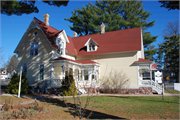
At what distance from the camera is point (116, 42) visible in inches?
792

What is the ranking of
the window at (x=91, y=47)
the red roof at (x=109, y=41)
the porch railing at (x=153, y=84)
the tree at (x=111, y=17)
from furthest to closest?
1. the tree at (x=111, y=17)
2. the window at (x=91, y=47)
3. the red roof at (x=109, y=41)
4. the porch railing at (x=153, y=84)

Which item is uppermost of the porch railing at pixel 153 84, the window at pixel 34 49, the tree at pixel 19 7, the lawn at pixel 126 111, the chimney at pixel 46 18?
the chimney at pixel 46 18

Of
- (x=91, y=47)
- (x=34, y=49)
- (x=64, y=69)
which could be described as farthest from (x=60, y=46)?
(x=91, y=47)

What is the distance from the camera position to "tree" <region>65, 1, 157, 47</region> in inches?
1244

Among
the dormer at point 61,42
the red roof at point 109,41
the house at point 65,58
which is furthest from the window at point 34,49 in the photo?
the dormer at point 61,42

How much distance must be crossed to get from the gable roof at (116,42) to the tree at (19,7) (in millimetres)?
9108

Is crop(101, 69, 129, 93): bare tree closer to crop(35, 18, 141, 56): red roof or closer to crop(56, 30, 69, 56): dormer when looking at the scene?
crop(35, 18, 141, 56): red roof

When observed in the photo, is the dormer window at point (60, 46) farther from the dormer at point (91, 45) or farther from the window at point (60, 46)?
the dormer at point (91, 45)

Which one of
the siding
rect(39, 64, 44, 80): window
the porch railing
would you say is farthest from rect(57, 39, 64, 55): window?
the porch railing

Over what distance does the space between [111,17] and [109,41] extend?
567 inches

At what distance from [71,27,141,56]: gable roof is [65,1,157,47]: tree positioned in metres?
9.42

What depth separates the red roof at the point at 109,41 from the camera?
59.4 ft

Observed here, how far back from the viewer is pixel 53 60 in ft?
55.0

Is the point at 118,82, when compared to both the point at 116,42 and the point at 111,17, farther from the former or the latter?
the point at 111,17
